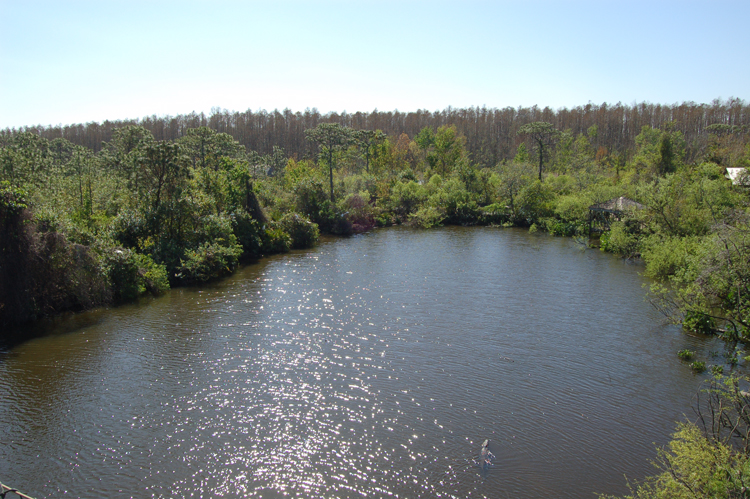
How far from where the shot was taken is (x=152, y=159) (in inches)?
982

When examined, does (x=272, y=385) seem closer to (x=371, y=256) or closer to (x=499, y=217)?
(x=371, y=256)

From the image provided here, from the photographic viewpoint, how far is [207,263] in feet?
82.4

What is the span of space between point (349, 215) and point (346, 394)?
30796mm

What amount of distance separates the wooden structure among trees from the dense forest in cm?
19

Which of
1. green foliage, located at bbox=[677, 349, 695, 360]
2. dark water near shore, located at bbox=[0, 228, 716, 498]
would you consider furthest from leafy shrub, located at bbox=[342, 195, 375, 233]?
green foliage, located at bbox=[677, 349, 695, 360]

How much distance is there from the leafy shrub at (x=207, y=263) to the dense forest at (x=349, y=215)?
76 mm

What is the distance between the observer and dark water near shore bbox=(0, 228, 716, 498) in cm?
989

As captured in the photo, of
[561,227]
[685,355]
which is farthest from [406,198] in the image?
[685,355]

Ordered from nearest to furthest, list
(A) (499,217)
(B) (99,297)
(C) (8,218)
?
(C) (8,218)
(B) (99,297)
(A) (499,217)

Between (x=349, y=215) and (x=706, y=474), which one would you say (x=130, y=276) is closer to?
(x=706, y=474)

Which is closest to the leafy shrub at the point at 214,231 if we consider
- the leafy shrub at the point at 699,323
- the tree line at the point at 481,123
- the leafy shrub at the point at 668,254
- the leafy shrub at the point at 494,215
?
the leafy shrub at the point at 699,323

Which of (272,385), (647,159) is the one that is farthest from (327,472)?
(647,159)

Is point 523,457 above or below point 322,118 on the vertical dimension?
below

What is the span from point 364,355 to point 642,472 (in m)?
8.50
